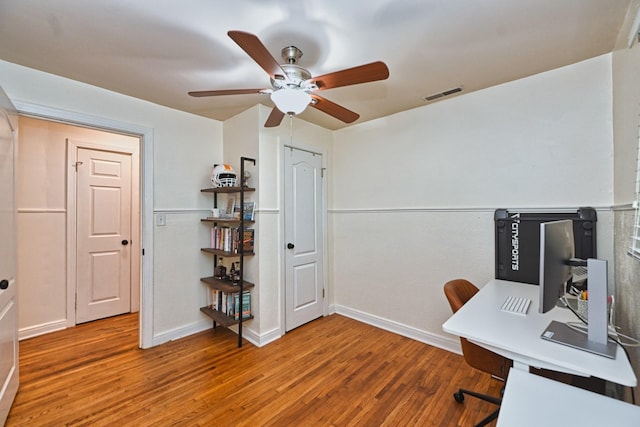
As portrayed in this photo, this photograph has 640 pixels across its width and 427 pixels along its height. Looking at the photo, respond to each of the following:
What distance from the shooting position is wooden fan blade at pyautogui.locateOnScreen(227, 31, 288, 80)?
118cm

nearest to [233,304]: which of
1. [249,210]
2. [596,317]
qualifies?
[249,210]

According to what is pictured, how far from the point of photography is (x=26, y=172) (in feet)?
9.54

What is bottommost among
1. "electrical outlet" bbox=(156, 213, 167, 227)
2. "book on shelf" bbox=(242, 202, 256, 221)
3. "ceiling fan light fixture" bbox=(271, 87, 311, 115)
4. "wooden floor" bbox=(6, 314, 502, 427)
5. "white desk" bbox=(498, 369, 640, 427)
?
"wooden floor" bbox=(6, 314, 502, 427)

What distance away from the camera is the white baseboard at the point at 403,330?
2.63m

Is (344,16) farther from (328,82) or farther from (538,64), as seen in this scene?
(538,64)

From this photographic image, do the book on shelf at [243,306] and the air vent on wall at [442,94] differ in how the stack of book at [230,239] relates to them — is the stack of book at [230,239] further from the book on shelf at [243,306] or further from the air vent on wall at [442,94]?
the air vent on wall at [442,94]

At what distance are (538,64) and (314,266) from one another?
279 cm

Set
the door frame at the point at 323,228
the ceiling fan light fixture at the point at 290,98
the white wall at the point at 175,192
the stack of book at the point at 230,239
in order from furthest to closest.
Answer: the door frame at the point at 323,228
the stack of book at the point at 230,239
the white wall at the point at 175,192
the ceiling fan light fixture at the point at 290,98

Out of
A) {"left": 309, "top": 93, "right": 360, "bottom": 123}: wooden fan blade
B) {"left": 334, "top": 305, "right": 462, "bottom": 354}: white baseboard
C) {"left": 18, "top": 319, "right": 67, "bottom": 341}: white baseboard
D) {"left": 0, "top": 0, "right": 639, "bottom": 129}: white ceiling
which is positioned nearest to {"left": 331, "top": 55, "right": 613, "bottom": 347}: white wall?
{"left": 334, "top": 305, "right": 462, "bottom": 354}: white baseboard

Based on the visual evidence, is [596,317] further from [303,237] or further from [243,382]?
[303,237]

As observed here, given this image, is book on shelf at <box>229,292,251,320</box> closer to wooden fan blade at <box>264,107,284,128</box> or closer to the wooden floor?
the wooden floor

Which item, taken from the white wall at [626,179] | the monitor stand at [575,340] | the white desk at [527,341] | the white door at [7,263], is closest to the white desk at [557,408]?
the white desk at [527,341]

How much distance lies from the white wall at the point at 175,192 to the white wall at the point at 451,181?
1.66 metres

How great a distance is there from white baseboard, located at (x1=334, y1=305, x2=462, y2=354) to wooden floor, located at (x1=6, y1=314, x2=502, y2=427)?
0.25 feet
